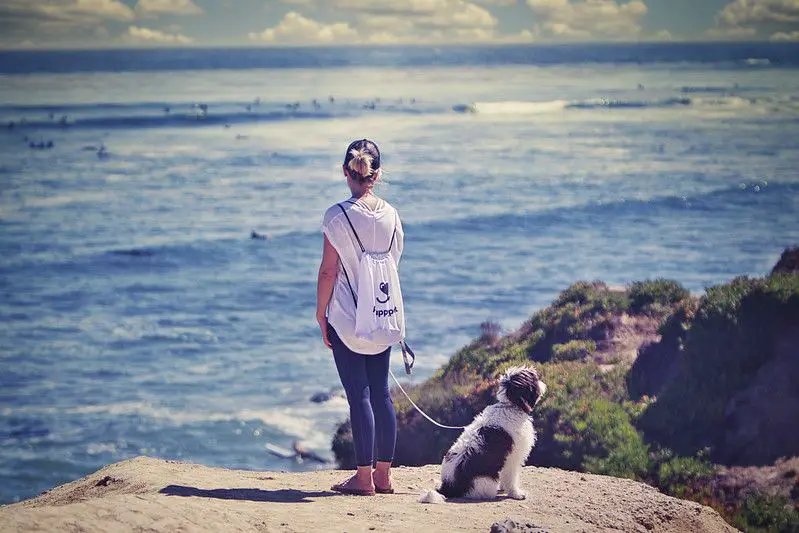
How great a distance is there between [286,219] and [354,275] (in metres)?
38.2

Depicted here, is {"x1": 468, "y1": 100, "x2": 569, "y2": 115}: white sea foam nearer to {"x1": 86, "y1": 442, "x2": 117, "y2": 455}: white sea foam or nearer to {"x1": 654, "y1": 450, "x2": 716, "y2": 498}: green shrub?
{"x1": 86, "y1": 442, "x2": 117, "y2": 455}: white sea foam

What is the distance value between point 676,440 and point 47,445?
1528cm

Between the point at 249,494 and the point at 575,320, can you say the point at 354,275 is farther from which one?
the point at 575,320

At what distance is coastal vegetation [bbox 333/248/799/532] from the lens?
10.8 meters

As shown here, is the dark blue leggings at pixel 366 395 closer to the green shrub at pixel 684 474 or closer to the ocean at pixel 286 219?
the ocean at pixel 286 219

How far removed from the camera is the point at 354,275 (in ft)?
24.4

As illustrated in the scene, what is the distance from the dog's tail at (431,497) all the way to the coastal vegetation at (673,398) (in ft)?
11.7

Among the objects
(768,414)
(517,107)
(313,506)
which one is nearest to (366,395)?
→ (313,506)

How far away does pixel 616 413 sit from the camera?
484 inches

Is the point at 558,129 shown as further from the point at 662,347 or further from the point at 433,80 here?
the point at 662,347

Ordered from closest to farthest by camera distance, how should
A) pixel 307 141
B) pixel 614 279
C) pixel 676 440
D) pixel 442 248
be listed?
pixel 676 440
pixel 614 279
pixel 442 248
pixel 307 141

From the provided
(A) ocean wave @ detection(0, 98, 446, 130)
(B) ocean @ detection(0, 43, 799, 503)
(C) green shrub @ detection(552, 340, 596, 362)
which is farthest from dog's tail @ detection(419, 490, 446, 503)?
→ (A) ocean wave @ detection(0, 98, 446, 130)

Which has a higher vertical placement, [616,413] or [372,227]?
[372,227]

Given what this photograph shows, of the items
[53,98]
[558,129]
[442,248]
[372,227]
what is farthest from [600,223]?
[53,98]
